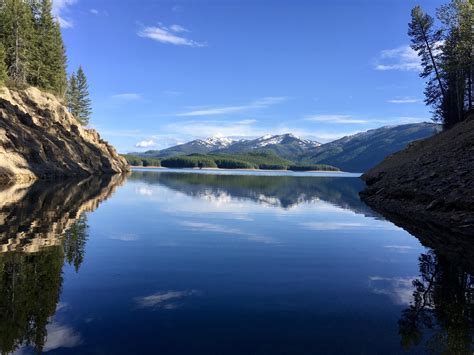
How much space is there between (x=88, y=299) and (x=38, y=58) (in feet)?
359

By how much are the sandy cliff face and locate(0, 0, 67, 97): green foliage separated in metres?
6.17

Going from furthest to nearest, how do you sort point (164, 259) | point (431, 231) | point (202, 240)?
point (431, 231) < point (202, 240) < point (164, 259)

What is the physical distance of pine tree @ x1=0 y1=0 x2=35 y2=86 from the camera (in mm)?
87062

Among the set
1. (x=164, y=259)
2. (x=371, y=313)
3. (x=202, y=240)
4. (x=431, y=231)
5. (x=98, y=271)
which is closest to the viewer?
(x=371, y=313)

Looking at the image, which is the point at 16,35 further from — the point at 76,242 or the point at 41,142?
the point at 76,242

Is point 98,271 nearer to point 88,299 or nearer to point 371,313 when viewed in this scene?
point 88,299

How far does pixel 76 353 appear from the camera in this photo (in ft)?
25.5

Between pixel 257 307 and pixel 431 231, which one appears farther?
pixel 431 231

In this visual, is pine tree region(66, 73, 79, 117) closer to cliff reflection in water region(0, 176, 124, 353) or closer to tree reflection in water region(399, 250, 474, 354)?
cliff reflection in water region(0, 176, 124, 353)

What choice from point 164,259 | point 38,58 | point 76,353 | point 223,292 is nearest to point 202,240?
point 164,259

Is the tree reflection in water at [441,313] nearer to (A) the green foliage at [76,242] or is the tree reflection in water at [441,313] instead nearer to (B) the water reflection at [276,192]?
(A) the green foliage at [76,242]

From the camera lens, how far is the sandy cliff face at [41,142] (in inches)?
2566

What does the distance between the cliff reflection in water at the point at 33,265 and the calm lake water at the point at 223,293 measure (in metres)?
0.05

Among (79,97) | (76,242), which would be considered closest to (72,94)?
(79,97)
